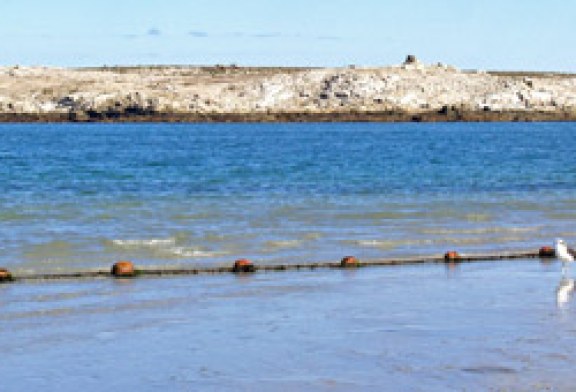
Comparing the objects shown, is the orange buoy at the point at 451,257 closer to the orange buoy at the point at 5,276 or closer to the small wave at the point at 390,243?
the small wave at the point at 390,243

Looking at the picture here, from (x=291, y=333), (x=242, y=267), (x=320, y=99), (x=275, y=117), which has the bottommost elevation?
(x=291, y=333)

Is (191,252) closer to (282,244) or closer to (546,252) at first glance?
(282,244)

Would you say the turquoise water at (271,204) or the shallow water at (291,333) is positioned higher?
the turquoise water at (271,204)

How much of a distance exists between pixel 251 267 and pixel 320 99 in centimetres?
15343

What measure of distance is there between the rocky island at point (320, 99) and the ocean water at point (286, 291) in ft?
388

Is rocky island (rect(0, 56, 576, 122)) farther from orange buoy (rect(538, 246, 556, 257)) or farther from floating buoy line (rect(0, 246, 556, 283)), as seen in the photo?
floating buoy line (rect(0, 246, 556, 283))

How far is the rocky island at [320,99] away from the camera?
17188 centimetres

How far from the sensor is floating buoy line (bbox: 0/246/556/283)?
69.2 feet

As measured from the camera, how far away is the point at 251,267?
861 inches

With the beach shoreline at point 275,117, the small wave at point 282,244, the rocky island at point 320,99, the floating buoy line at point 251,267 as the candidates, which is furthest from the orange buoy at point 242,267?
the beach shoreline at point 275,117

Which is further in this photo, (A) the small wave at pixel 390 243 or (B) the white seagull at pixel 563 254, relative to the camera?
(A) the small wave at pixel 390 243

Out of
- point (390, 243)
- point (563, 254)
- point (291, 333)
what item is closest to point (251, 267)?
point (563, 254)

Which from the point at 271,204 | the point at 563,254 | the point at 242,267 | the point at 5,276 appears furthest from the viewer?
the point at 271,204

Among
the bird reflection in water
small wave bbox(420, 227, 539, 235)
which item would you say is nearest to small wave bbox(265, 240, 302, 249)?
small wave bbox(420, 227, 539, 235)
